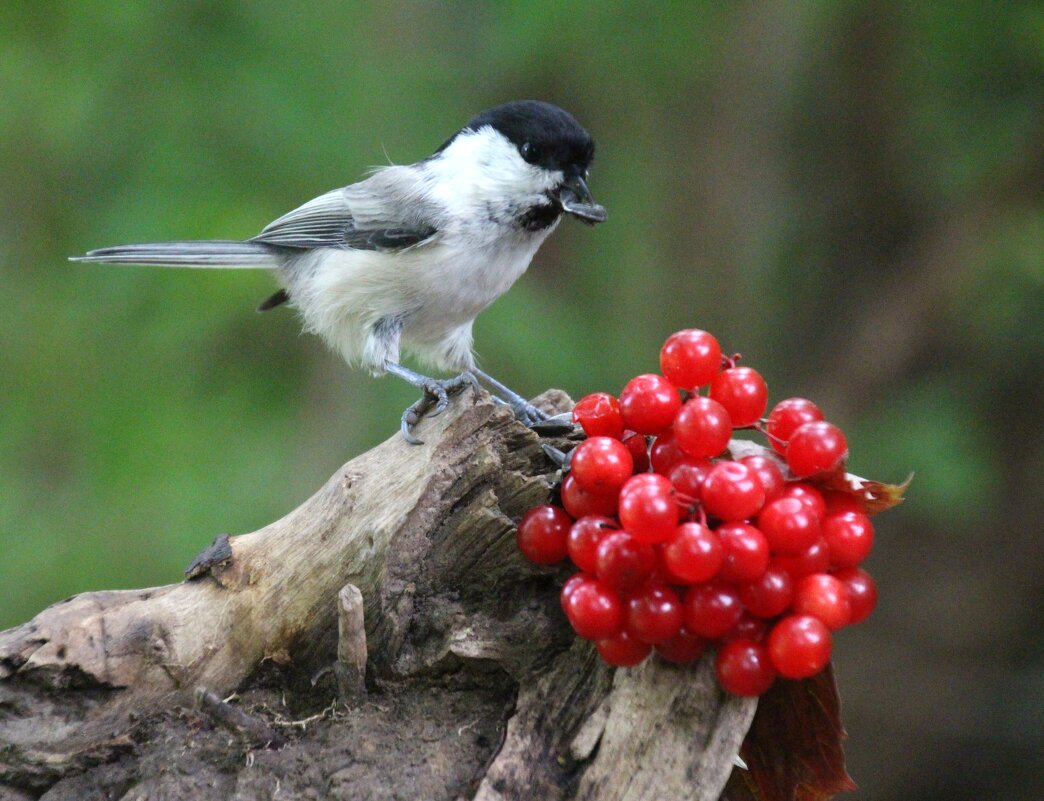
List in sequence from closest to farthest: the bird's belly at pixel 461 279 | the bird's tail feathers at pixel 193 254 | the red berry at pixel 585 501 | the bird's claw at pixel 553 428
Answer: the red berry at pixel 585 501 → the bird's claw at pixel 553 428 → the bird's belly at pixel 461 279 → the bird's tail feathers at pixel 193 254

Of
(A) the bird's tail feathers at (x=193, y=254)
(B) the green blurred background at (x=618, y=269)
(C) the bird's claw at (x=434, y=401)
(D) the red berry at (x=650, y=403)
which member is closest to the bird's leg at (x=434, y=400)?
(C) the bird's claw at (x=434, y=401)

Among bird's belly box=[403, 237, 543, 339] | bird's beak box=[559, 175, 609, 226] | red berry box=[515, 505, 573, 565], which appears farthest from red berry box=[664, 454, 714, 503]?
bird's belly box=[403, 237, 543, 339]

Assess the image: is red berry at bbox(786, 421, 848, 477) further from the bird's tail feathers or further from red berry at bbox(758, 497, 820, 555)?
the bird's tail feathers

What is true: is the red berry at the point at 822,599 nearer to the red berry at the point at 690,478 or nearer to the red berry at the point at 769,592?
the red berry at the point at 769,592

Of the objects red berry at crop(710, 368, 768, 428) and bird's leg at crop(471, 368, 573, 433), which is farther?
bird's leg at crop(471, 368, 573, 433)

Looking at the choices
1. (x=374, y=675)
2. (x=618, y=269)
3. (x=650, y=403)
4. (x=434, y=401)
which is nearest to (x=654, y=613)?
(x=650, y=403)

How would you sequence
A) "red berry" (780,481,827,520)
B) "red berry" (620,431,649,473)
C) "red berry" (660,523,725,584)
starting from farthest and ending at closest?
1. "red berry" (620,431,649,473)
2. "red berry" (780,481,827,520)
3. "red berry" (660,523,725,584)
